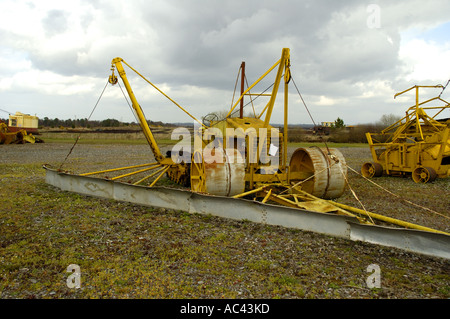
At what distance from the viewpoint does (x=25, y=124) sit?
35.1m

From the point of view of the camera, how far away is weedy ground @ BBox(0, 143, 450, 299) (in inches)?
156

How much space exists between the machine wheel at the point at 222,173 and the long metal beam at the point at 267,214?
0.64 meters

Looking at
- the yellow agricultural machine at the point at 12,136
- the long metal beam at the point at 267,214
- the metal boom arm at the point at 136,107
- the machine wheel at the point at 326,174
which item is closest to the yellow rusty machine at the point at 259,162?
the machine wheel at the point at 326,174

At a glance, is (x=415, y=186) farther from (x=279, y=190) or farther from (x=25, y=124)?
(x=25, y=124)

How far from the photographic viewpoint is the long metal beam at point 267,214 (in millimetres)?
4871

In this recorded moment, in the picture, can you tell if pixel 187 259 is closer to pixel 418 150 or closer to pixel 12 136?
pixel 418 150

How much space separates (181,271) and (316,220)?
2668 mm

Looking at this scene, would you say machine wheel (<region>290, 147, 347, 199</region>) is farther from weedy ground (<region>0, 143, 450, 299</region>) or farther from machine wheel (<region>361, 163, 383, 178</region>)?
machine wheel (<region>361, 163, 383, 178</region>)

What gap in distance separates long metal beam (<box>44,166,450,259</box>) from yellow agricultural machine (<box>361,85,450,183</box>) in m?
8.70

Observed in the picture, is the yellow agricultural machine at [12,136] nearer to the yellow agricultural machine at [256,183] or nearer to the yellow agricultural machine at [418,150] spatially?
the yellow agricultural machine at [256,183]

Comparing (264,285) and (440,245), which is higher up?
(440,245)

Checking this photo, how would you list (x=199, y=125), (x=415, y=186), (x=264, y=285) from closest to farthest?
(x=264, y=285) < (x=199, y=125) < (x=415, y=186)
